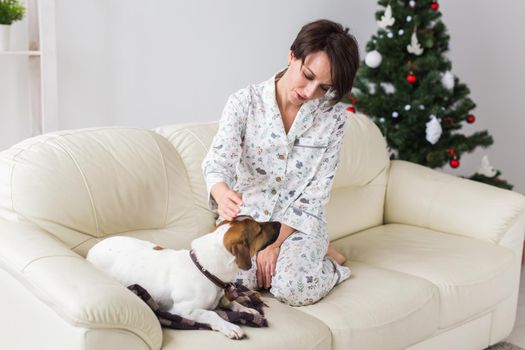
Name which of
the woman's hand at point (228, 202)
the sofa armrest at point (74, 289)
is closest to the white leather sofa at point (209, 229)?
the sofa armrest at point (74, 289)

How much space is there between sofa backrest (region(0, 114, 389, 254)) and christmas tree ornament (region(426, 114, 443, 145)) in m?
1.35

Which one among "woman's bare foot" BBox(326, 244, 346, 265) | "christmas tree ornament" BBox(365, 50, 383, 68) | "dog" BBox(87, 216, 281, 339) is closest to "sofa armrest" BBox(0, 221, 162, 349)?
"dog" BBox(87, 216, 281, 339)

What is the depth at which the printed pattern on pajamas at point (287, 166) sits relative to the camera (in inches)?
89.9

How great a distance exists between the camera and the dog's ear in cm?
186

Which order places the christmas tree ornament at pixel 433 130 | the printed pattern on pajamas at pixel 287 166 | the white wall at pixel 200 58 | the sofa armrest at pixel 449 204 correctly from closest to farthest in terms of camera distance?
the printed pattern on pajamas at pixel 287 166, the sofa armrest at pixel 449 204, the white wall at pixel 200 58, the christmas tree ornament at pixel 433 130

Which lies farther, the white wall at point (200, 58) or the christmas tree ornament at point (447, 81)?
the christmas tree ornament at point (447, 81)

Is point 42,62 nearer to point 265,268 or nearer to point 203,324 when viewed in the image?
point 265,268

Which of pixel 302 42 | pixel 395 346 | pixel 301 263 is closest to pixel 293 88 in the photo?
pixel 302 42

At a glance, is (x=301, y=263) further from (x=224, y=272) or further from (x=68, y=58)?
(x=68, y=58)

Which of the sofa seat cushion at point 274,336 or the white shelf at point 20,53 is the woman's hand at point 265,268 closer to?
the sofa seat cushion at point 274,336

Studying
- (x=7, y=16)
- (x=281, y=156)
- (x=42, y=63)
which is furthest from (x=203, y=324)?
(x=7, y=16)

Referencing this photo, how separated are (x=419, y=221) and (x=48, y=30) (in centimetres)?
172

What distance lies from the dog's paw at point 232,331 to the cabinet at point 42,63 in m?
1.37

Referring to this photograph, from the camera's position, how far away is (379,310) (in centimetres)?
218
